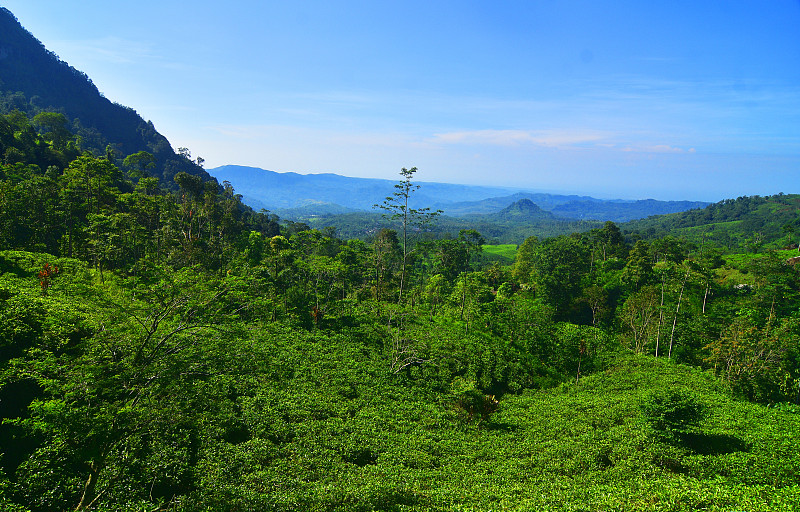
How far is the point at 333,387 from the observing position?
56.9ft

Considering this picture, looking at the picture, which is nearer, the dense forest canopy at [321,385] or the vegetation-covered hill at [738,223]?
the dense forest canopy at [321,385]

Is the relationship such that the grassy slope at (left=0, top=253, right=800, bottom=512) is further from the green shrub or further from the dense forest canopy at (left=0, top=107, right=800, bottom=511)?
the green shrub

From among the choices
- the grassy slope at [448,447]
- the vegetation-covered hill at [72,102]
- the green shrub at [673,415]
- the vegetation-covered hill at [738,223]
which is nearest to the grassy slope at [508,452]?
the grassy slope at [448,447]

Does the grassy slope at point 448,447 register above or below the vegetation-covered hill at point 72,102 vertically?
below

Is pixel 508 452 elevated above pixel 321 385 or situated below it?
below

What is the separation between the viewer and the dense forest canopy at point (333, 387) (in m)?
8.93

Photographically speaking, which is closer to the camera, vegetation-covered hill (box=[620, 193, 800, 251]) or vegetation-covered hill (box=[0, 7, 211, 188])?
vegetation-covered hill (box=[0, 7, 211, 188])

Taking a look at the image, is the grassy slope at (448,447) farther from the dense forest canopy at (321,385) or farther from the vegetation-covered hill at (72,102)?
the vegetation-covered hill at (72,102)

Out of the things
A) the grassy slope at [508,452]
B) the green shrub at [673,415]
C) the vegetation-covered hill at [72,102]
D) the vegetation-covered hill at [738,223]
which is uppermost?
the vegetation-covered hill at [72,102]

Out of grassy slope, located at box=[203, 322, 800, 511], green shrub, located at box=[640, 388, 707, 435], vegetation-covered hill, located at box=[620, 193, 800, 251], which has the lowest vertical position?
grassy slope, located at box=[203, 322, 800, 511]

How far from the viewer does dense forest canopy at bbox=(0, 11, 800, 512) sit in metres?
8.93

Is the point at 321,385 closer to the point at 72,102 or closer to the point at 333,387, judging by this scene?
the point at 333,387

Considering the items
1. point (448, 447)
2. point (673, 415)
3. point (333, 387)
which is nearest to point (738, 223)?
point (673, 415)

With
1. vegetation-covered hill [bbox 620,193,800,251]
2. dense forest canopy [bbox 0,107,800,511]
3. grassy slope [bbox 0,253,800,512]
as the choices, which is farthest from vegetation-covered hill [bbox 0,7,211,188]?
vegetation-covered hill [bbox 620,193,800,251]
